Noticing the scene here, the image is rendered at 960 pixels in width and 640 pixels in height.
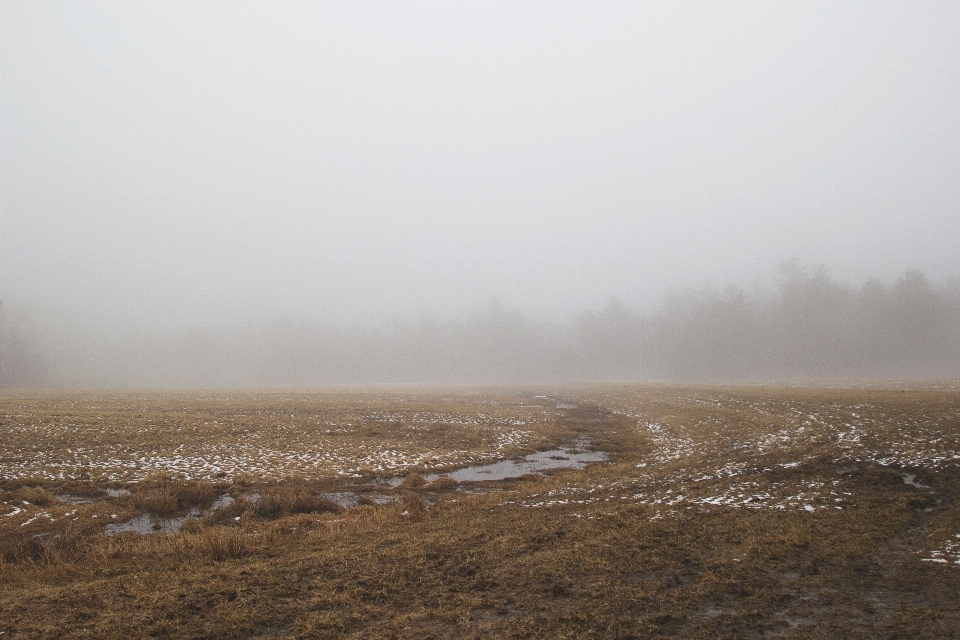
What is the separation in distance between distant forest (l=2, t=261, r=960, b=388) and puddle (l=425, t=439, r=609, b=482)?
70602mm

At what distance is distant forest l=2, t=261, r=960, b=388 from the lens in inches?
3152

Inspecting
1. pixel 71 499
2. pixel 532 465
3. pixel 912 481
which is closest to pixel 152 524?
pixel 71 499

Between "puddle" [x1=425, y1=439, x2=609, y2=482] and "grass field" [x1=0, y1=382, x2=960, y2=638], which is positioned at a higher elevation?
"grass field" [x1=0, y1=382, x2=960, y2=638]

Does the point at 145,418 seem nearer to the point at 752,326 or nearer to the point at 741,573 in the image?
the point at 741,573

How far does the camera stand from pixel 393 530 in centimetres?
1203

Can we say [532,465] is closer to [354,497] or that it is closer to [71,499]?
[354,497]

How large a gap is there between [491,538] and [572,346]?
110 m

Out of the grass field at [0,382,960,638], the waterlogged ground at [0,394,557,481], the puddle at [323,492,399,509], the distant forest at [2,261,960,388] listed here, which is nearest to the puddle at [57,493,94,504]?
the grass field at [0,382,960,638]

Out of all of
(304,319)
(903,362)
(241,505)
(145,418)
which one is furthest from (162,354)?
(903,362)

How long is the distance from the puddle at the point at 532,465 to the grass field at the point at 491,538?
1.04 metres

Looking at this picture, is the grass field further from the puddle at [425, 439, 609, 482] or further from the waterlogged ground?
the puddle at [425, 439, 609, 482]

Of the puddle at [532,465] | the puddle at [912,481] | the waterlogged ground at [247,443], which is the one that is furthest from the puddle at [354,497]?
the puddle at [912,481]

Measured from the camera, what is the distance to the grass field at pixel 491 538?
7.05 m

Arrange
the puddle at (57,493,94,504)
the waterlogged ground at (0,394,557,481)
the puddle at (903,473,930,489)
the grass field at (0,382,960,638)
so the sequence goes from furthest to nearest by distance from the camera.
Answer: the waterlogged ground at (0,394,557,481) < the puddle at (57,493,94,504) < the puddle at (903,473,930,489) < the grass field at (0,382,960,638)
